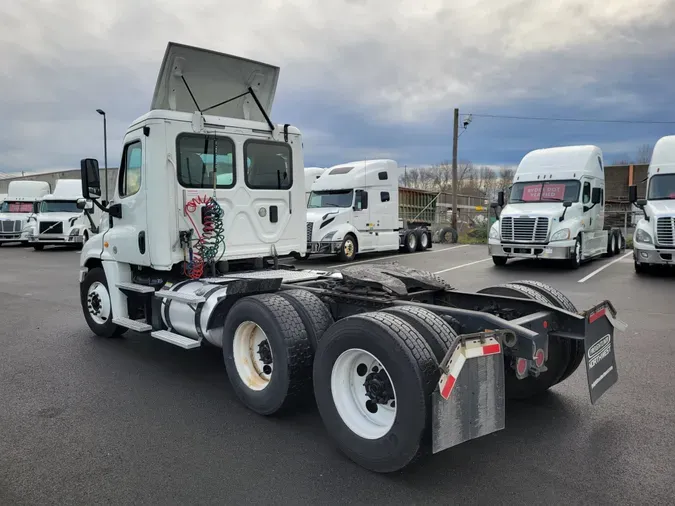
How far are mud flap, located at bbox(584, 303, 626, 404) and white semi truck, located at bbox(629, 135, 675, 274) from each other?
10.0 metres

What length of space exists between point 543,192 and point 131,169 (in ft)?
41.3

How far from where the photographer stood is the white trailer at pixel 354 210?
16.4 metres

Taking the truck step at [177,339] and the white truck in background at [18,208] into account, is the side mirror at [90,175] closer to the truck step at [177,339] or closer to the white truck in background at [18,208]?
the truck step at [177,339]

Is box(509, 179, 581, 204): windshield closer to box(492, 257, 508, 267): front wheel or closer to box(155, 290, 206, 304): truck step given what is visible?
box(492, 257, 508, 267): front wheel

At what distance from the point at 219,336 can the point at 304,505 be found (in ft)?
7.46

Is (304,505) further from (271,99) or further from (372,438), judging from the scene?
(271,99)

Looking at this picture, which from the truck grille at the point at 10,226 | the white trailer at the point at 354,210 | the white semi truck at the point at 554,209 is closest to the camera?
the white semi truck at the point at 554,209

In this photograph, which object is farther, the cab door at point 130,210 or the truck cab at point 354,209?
the truck cab at point 354,209


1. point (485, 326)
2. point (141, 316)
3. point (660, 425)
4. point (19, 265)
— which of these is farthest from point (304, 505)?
point (19, 265)

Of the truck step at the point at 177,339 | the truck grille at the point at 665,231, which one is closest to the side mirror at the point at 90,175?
the truck step at the point at 177,339

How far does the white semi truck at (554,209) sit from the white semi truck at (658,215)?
1551 mm

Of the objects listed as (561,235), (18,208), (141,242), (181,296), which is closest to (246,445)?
(181,296)

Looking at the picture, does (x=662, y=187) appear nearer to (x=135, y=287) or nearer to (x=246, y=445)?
(x=135, y=287)

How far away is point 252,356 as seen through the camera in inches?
173
